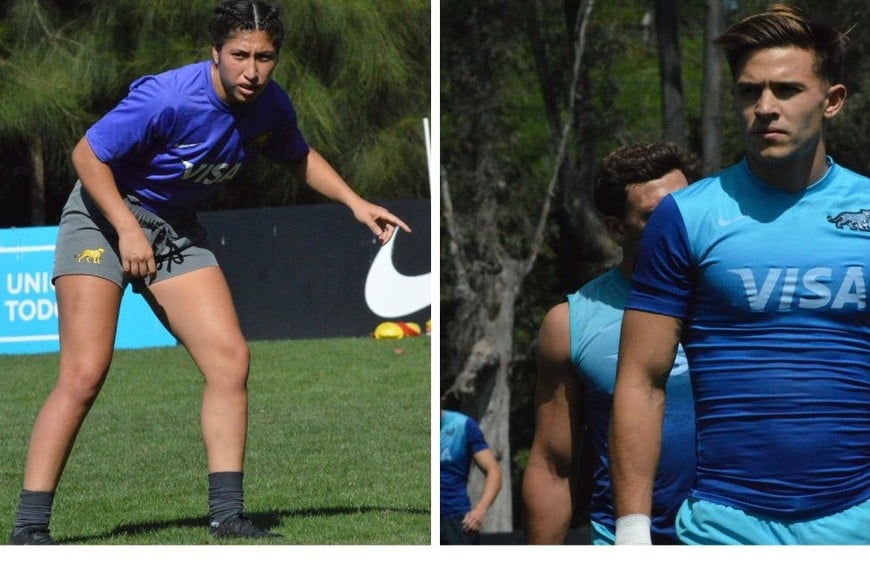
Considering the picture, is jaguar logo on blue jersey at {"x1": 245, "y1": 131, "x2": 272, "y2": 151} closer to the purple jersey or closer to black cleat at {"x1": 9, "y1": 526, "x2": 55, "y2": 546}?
the purple jersey

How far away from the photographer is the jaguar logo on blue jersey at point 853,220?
6.66ft

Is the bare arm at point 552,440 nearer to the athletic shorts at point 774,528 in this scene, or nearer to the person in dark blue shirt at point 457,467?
the athletic shorts at point 774,528

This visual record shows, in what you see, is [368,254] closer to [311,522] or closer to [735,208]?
[311,522]

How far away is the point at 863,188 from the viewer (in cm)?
210

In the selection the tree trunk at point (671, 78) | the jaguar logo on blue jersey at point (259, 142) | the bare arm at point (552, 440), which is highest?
the tree trunk at point (671, 78)

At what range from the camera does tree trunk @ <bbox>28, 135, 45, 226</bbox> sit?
4430 mm

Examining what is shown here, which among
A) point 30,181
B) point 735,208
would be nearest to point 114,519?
point 30,181

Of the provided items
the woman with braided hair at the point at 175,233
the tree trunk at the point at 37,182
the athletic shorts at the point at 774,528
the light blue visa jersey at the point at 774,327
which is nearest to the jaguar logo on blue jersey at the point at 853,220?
the light blue visa jersey at the point at 774,327

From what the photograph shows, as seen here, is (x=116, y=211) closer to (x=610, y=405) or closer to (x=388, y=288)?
(x=610, y=405)

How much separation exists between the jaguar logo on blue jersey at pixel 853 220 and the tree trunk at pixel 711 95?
5069 mm

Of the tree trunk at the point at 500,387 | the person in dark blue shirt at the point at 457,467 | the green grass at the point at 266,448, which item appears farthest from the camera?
the tree trunk at the point at 500,387

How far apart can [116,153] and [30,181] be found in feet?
5.01

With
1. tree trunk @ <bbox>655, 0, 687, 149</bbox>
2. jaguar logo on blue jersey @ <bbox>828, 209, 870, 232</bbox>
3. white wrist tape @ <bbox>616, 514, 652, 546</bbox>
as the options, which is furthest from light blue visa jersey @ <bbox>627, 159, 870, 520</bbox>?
tree trunk @ <bbox>655, 0, 687, 149</bbox>

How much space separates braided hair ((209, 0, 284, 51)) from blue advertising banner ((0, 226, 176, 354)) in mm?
1528
